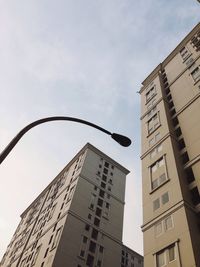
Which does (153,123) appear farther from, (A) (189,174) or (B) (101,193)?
(B) (101,193)

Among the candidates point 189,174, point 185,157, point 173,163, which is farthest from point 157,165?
point 189,174

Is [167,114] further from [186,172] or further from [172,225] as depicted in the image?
[172,225]

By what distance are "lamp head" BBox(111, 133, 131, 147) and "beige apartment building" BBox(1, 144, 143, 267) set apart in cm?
3521

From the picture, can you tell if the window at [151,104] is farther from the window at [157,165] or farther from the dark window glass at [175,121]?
the window at [157,165]

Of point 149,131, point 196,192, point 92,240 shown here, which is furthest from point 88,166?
point 196,192

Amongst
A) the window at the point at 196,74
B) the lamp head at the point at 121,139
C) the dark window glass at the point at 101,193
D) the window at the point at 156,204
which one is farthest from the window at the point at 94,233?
the lamp head at the point at 121,139

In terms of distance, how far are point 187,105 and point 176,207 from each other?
14.7 m

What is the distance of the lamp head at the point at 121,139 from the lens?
9.92 metres

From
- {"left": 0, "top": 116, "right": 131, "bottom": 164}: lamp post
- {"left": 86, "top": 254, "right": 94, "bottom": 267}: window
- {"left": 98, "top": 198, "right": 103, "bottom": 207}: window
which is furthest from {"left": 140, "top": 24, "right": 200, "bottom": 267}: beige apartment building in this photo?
{"left": 98, "top": 198, "right": 103, "bottom": 207}: window

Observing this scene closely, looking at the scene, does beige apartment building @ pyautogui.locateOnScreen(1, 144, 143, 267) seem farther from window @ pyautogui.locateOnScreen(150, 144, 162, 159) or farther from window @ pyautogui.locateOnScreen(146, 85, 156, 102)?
window @ pyautogui.locateOnScreen(146, 85, 156, 102)

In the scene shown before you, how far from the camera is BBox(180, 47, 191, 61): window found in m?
43.8

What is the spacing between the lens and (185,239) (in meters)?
20.6

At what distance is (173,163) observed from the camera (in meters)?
27.8

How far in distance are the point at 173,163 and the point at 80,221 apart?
25.4m
